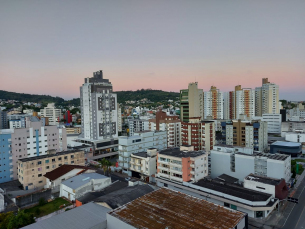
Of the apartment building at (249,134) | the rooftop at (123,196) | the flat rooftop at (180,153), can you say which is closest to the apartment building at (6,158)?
the rooftop at (123,196)

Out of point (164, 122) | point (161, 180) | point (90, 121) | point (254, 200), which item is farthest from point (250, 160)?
point (90, 121)

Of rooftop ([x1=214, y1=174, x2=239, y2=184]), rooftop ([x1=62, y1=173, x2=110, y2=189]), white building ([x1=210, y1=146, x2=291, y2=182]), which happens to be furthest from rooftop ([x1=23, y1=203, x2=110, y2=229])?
white building ([x1=210, y1=146, x2=291, y2=182])

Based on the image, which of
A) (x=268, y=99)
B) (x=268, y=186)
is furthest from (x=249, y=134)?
(x=268, y=99)

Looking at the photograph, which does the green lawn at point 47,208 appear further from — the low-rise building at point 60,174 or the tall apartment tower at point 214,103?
the tall apartment tower at point 214,103

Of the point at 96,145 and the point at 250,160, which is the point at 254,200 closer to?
the point at 250,160

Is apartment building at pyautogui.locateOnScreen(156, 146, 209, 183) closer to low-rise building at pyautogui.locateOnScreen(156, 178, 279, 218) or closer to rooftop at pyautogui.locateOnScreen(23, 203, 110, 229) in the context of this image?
low-rise building at pyautogui.locateOnScreen(156, 178, 279, 218)

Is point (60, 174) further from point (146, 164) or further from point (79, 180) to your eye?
point (146, 164)
